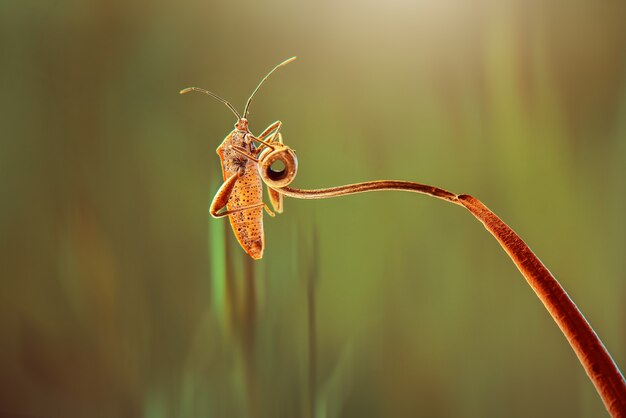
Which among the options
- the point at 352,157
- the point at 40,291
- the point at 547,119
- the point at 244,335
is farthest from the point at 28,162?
the point at 547,119

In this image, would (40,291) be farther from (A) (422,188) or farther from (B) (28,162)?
(A) (422,188)

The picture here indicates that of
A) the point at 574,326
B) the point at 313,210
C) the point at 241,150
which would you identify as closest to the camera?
the point at 574,326

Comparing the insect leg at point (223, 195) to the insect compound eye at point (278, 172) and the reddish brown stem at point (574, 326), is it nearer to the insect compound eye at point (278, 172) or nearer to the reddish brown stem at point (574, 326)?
the insect compound eye at point (278, 172)

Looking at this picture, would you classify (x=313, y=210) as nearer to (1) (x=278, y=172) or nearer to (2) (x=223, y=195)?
(2) (x=223, y=195)

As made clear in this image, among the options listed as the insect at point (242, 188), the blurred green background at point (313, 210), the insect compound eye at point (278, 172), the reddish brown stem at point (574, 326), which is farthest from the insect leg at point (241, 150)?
the blurred green background at point (313, 210)

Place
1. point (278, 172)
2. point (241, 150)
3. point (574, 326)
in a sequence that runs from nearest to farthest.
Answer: point (574, 326) < point (278, 172) < point (241, 150)

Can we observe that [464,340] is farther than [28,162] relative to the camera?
No

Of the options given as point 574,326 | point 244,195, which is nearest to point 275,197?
point 244,195

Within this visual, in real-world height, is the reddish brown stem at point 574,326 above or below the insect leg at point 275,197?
below
